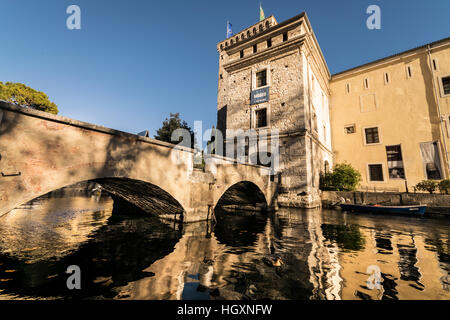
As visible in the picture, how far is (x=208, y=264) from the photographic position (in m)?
3.67

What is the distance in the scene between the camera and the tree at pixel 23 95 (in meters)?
20.8

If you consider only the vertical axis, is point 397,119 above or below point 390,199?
above

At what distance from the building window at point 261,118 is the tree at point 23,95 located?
25095 mm

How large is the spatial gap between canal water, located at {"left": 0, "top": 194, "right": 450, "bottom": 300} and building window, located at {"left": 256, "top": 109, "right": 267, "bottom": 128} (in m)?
12.2

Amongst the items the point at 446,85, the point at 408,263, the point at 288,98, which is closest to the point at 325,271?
the point at 408,263

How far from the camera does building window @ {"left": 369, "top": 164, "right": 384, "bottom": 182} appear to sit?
1822 centimetres

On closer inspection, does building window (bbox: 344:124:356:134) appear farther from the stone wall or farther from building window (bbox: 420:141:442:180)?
the stone wall

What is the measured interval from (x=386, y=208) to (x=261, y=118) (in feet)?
36.0

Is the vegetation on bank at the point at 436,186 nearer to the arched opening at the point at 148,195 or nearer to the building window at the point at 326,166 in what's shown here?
the building window at the point at 326,166

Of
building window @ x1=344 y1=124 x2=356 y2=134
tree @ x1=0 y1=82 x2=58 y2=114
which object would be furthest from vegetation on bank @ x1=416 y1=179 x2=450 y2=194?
tree @ x1=0 y1=82 x2=58 y2=114

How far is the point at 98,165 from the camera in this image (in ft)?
16.9

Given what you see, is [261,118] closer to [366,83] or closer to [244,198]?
[244,198]
